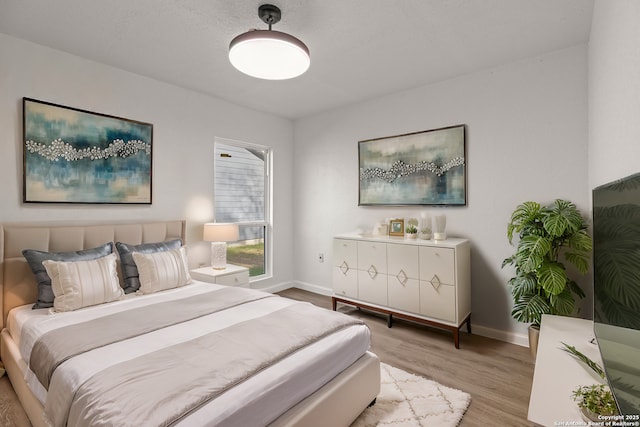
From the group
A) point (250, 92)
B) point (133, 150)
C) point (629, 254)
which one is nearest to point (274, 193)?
point (250, 92)

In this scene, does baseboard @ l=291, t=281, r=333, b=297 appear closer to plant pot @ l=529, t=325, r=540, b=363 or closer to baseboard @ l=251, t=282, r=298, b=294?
baseboard @ l=251, t=282, r=298, b=294

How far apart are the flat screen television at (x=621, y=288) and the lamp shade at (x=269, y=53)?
1.82 m

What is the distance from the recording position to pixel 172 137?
3461 millimetres

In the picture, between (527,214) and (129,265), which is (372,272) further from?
(129,265)

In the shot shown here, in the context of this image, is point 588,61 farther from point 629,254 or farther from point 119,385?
point 119,385

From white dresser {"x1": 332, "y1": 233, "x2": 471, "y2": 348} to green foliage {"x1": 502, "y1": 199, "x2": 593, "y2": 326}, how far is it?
493 mm

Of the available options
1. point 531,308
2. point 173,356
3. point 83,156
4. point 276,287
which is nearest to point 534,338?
point 531,308

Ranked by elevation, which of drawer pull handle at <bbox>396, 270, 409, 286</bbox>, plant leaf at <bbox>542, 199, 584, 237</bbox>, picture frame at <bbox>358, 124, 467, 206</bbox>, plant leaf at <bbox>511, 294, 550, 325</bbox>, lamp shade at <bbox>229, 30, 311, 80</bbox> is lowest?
plant leaf at <bbox>511, 294, 550, 325</bbox>

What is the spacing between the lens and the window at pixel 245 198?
4.07m

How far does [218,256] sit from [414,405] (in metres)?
2.46

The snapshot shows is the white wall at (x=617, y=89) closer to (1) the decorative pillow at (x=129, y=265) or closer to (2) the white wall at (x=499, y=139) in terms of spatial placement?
(2) the white wall at (x=499, y=139)

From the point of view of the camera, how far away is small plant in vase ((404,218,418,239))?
341cm

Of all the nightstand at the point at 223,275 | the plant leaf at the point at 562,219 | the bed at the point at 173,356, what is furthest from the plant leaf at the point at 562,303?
the nightstand at the point at 223,275

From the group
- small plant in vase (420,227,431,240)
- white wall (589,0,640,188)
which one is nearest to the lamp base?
small plant in vase (420,227,431,240)
